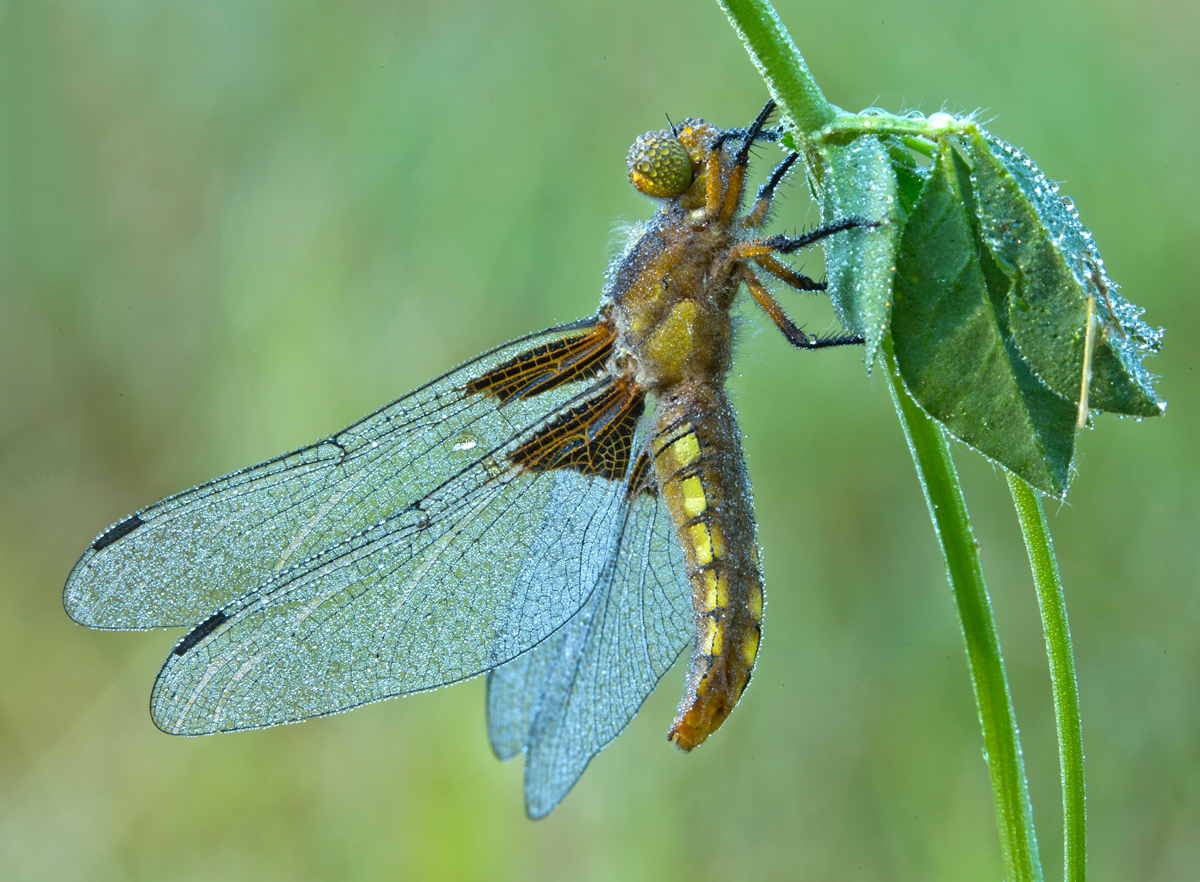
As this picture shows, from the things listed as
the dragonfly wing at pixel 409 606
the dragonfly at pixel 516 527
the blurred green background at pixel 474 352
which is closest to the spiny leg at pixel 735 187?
the dragonfly at pixel 516 527

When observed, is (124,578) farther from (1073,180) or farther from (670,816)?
(1073,180)

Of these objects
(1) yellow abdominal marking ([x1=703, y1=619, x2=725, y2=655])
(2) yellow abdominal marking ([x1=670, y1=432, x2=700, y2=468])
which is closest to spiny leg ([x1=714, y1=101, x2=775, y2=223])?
(2) yellow abdominal marking ([x1=670, y1=432, x2=700, y2=468])

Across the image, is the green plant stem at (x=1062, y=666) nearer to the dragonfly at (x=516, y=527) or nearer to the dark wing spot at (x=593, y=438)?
the dragonfly at (x=516, y=527)

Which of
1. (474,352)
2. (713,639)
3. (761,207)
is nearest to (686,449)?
(713,639)

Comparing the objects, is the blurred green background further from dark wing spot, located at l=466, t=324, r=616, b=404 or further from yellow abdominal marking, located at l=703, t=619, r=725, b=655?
yellow abdominal marking, located at l=703, t=619, r=725, b=655

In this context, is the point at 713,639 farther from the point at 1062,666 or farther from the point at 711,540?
the point at 1062,666
